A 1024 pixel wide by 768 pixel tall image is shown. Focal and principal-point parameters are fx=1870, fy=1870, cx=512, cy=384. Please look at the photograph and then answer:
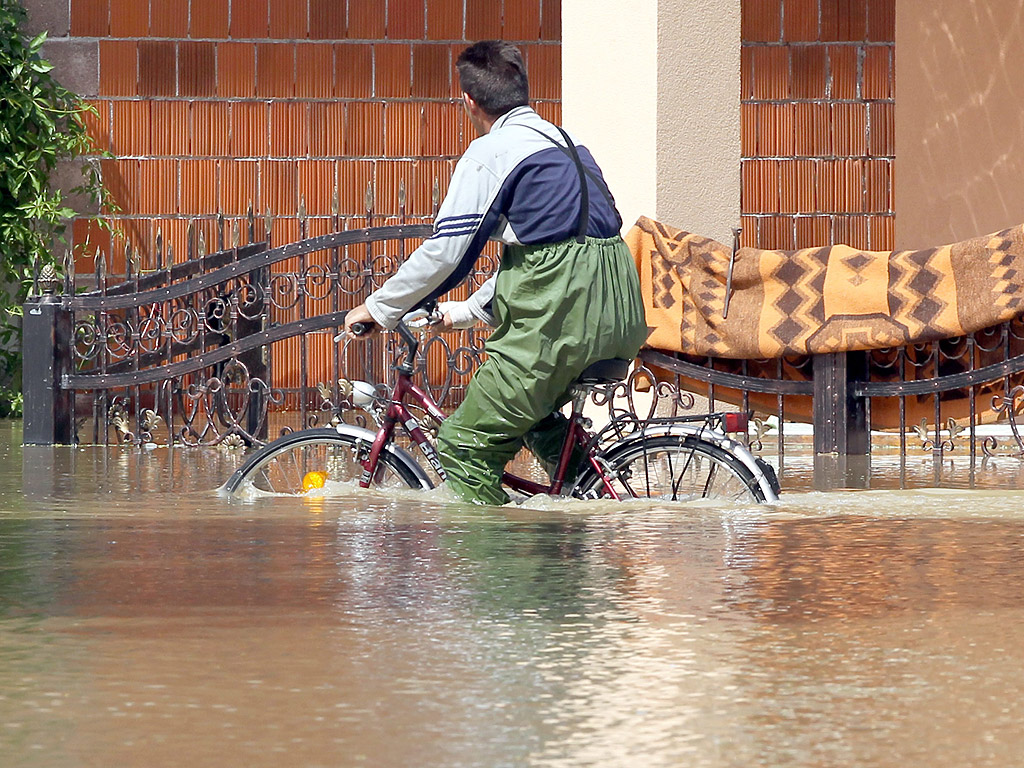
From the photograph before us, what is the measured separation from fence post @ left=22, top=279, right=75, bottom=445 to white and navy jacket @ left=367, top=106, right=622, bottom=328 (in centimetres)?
512

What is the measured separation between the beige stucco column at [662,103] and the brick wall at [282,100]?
11.7 feet

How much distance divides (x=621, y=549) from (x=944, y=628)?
62.4 inches

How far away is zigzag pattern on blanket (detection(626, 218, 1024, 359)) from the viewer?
32.0ft

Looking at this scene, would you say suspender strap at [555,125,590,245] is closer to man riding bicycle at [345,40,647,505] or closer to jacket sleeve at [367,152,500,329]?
man riding bicycle at [345,40,647,505]

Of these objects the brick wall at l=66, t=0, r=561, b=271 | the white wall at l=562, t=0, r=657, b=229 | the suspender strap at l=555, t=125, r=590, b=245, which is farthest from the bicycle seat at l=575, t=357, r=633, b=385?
the brick wall at l=66, t=0, r=561, b=271

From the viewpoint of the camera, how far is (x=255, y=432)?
11.4 metres

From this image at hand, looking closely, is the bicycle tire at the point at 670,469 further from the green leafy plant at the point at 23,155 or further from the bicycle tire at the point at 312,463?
the green leafy plant at the point at 23,155

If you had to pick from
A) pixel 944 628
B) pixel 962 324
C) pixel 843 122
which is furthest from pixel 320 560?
pixel 843 122

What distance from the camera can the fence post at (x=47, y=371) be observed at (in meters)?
11.3

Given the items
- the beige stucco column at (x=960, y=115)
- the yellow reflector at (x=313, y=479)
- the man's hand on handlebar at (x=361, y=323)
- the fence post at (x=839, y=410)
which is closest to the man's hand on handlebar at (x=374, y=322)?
the man's hand on handlebar at (x=361, y=323)

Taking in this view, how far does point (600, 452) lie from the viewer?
679cm

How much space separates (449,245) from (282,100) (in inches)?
351

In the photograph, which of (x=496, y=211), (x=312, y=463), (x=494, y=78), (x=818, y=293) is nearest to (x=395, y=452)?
(x=312, y=463)

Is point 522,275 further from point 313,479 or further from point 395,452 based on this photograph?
point 313,479
